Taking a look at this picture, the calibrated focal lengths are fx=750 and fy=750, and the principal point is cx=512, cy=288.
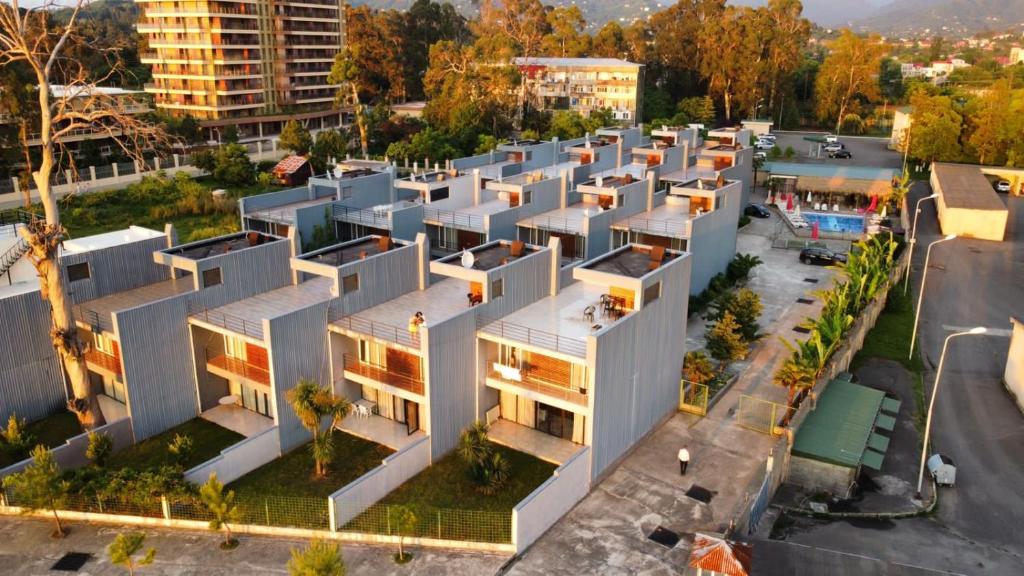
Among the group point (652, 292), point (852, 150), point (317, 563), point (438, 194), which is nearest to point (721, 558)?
point (317, 563)

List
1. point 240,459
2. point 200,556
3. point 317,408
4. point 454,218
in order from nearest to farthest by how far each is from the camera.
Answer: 1. point 200,556
2. point 317,408
3. point 240,459
4. point 454,218

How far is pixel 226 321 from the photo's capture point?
28469 millimetres

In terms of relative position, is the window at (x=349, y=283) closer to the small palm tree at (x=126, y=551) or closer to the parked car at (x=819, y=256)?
the small palm tree at (x=126, y=551)

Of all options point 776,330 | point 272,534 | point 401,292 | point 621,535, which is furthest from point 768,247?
point 272,534

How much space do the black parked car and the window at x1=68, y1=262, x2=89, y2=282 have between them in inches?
2125

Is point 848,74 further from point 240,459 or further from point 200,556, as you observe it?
point 200,556

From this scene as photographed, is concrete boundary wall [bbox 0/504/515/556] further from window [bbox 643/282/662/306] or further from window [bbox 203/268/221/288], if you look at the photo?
window [bbox 643/282/662/306]

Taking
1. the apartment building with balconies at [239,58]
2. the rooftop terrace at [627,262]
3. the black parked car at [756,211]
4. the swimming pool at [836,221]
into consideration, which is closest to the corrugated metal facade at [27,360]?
the rooftop terrace at [627,262]

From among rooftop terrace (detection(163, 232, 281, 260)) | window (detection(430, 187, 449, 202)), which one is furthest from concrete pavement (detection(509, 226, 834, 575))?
window (detection(430, 187, 449, 202))

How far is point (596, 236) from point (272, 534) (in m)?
25.7

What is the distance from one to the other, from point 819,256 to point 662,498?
112 feet

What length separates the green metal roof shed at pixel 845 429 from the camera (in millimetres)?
26969

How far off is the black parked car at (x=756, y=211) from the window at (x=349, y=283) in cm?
4786

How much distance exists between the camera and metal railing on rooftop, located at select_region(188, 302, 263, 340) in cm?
2769
